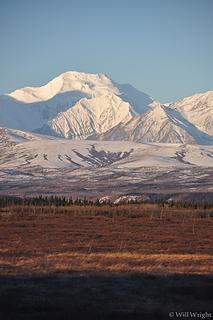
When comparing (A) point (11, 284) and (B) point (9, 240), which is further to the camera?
(B) point (9, 240)

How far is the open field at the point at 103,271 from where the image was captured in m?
21.1

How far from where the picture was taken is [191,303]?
22.0 m

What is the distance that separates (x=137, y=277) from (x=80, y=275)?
2319 millimetres

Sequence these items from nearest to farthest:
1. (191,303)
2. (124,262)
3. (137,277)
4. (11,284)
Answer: (191,303) < (11,284) < (137,277) < (124,262)

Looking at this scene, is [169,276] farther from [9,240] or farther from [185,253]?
[9,240]

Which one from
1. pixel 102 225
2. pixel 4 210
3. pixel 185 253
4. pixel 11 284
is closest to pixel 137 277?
pixel 11 284

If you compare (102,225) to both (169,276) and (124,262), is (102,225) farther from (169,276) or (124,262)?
(169,276)

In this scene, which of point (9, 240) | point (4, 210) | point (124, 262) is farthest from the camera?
point (4, 210)

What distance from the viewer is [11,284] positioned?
25.7 metres

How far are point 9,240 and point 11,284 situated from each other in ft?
77.1

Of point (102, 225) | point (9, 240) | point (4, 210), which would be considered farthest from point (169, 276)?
point (4, 210)

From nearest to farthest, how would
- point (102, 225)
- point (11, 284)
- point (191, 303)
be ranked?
point (191, 303) < point (11, 284) < point (102, 225)

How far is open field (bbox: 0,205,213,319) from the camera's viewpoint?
832 inches

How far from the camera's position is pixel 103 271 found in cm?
3061
